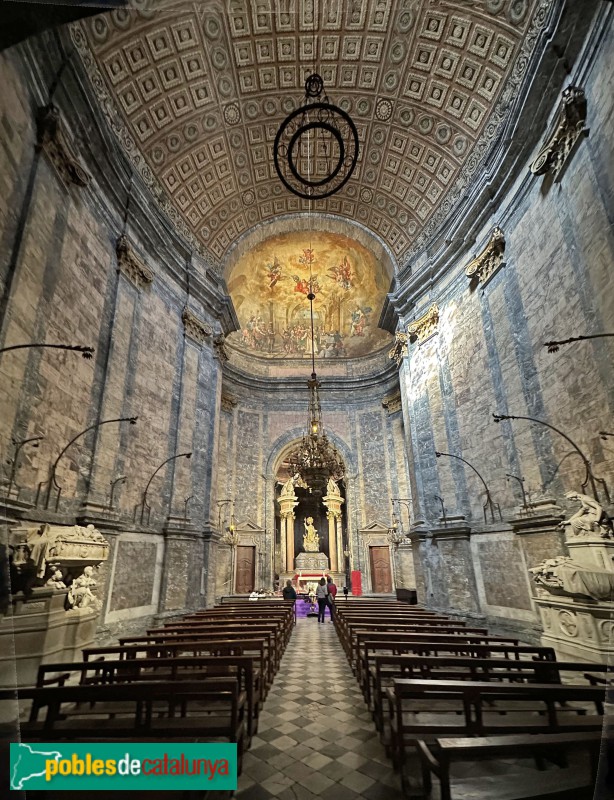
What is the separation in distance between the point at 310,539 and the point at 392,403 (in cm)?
827

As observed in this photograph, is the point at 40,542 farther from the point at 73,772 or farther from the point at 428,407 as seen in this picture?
the point at 428,407

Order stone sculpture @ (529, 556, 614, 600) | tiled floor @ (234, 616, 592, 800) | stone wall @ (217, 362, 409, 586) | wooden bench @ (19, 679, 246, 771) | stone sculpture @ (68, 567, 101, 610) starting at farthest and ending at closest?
stone wall @ (217, 362, 409, 586) < stone sculpture @ (68, 567, 101, 610) < stone sculpture @ (529, 556, 614, 600) < wooden bench @ (19, 679, 246, 771) < tiled floor @ (234, 616, 592, 800)

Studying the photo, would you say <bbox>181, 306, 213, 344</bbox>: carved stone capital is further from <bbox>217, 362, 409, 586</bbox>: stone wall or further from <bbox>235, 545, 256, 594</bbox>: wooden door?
<bbox>235, 545, 256, 594</bbox>: wooden door

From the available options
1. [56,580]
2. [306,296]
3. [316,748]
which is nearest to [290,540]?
[306,296]

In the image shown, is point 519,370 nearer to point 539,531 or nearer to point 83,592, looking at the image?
point 539,531

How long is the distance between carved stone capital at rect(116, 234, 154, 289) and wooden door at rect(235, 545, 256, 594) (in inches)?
481

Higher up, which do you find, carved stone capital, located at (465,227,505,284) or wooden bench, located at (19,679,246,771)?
carved stone capital, located at (465,227,505,284)

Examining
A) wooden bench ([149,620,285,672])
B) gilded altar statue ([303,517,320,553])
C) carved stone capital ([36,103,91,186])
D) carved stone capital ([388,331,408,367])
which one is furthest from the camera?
gilded altar statue ([303,517,320,553])

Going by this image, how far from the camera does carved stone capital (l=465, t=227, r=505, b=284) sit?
9680 mm

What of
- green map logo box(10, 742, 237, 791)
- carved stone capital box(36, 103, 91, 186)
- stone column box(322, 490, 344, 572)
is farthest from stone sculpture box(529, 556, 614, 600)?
stone column box(322, 490, 344, 572)

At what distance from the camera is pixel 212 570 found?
39.2 ft

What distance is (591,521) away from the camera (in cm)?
574

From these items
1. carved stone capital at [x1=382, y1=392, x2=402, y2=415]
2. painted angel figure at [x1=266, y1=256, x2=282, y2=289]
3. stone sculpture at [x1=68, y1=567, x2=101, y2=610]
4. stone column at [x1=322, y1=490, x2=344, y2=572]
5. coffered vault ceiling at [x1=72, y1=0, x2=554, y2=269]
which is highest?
painted angel figure at [x1=266, y1=256, x2=282, y2=289]

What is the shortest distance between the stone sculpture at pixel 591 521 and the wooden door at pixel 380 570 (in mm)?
12862
